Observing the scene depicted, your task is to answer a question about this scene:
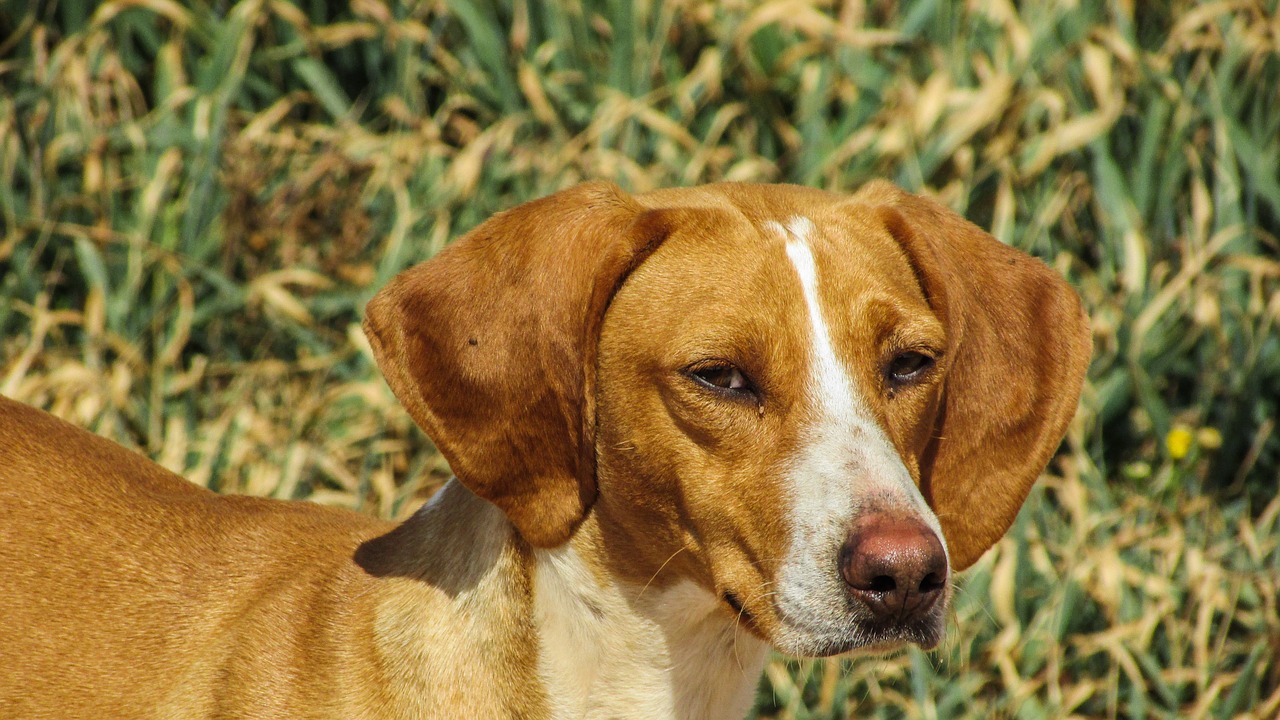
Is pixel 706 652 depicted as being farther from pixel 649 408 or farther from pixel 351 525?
pixel 351 525

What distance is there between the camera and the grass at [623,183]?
4633 mm

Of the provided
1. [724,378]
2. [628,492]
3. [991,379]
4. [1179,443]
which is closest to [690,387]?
[724,378]

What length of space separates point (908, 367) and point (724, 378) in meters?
0.36

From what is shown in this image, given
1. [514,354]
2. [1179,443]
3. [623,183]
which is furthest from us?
[623,183]

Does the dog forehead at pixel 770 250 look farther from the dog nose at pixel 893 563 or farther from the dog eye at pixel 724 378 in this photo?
the dog nose at pixel 893 563

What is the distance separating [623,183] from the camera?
199 inches

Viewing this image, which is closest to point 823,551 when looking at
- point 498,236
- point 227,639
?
point 498,236

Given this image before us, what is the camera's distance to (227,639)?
279cm

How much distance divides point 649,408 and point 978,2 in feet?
10.5

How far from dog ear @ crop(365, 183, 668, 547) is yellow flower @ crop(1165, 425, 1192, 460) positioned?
100 inches

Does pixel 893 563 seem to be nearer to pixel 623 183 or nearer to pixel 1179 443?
pixel 1179 443

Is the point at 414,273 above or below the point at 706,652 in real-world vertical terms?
above

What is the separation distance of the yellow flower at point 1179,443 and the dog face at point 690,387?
2099 millimetres

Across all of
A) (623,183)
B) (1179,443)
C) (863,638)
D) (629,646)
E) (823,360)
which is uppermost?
(823,360)
